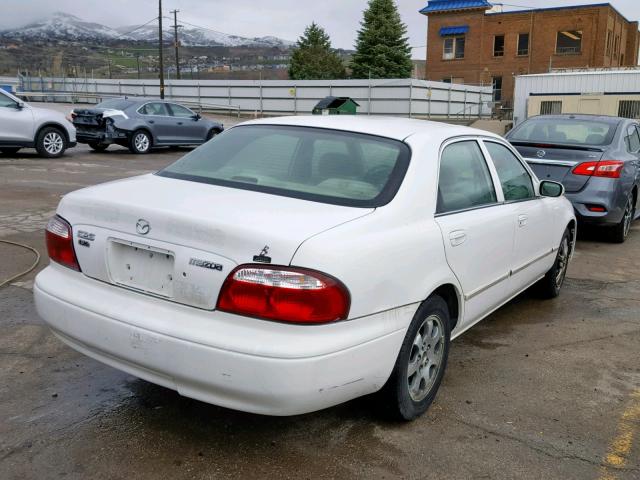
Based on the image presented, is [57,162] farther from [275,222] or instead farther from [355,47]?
[355,47]

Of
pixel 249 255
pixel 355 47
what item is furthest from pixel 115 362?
pixel 355 47

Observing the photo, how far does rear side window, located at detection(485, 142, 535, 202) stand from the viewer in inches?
171

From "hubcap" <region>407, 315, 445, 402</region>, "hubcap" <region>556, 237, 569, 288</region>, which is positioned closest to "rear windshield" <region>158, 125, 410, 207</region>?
"hubcap" <region>407, 315, 445, 402</region>

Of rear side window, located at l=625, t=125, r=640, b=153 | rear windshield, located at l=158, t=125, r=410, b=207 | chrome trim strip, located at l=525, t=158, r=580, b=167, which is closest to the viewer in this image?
rear windshield, located at l=158, t=125, r=410, b=207

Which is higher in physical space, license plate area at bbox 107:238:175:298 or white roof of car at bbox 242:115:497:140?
white roof of car at bbox 242:115:497:140

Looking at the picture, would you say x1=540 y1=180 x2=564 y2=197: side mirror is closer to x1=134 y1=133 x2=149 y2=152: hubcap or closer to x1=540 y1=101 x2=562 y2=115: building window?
x1=134 y1=133 x2=149 y2=152: hubcap

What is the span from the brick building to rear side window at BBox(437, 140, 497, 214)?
4666 centimetres

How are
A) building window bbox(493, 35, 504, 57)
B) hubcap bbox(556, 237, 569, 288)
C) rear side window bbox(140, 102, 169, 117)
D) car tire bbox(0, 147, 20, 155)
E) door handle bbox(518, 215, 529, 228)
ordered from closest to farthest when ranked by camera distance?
door handle bbox(518, 215, 529, 228), hubcap bbox(556, 237, 569, 288), car tire bbox(0, 147, 20, 155), rear side window bbox(140, 102, 169, 117), building window bbox(493, 35, 504, 57)

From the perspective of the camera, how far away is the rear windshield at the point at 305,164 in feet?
10.5

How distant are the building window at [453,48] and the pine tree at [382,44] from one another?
3919 mm

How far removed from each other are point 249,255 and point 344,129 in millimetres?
1438

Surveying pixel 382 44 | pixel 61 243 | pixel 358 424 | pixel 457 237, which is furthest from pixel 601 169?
pixel 382 44

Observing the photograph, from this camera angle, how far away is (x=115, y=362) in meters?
2.96

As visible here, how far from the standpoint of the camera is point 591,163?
7.45 metres
